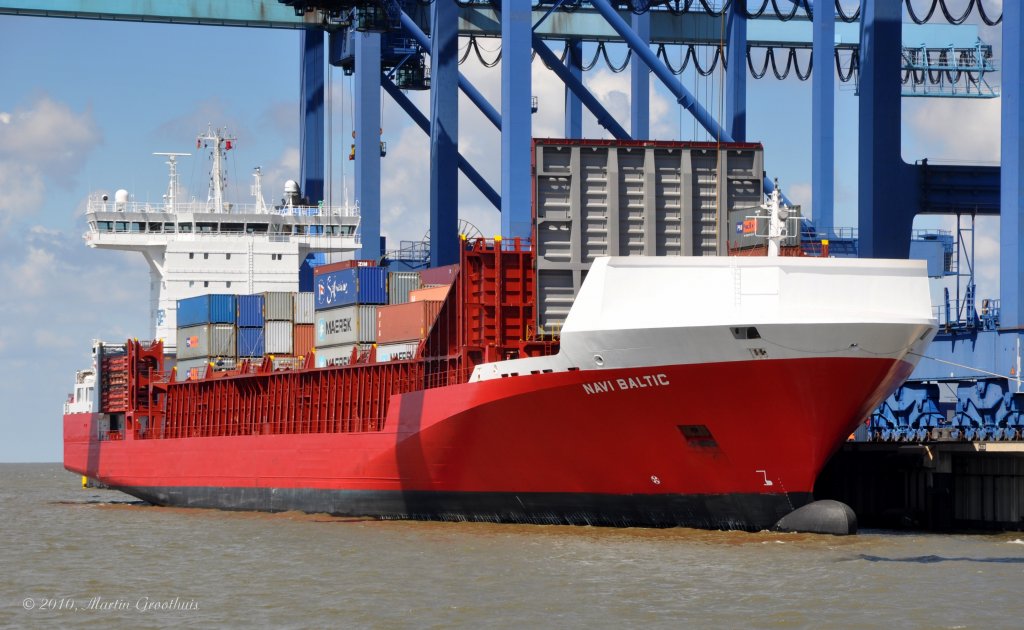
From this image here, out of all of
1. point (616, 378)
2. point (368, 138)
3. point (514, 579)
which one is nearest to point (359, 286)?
point (616, 378)

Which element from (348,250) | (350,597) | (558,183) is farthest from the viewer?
(348,250)

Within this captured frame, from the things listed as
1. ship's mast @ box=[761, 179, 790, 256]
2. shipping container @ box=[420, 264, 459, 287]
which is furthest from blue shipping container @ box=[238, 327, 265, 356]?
ship's mast @ box=[761, 179, 790, 256]

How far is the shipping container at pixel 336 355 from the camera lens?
3572 cm

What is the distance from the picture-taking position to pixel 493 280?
29984mm

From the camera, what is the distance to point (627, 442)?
27.1 m

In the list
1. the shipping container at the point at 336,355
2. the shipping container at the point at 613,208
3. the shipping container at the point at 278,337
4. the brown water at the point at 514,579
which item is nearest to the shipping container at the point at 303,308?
the shipping container at the point at 278,337

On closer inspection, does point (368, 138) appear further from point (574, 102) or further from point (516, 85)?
point (516, 85)

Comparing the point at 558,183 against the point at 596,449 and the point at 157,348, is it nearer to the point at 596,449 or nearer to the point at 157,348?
the point at 596,449

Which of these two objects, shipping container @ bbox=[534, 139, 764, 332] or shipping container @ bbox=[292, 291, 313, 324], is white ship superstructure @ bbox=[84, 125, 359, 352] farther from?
shipping container @ bbox=[534, 139, 764, 332]

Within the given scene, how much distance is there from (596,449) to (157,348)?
72.2 feet

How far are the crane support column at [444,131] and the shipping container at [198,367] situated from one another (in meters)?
6.26

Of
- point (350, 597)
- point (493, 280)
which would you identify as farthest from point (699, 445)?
point (350, 597)

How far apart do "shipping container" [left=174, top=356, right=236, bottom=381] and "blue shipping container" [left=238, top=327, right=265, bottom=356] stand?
1.64 feet

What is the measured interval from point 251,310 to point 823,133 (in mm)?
16584
